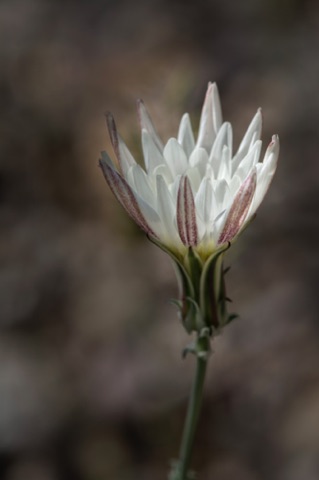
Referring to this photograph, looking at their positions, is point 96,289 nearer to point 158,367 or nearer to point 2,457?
point 158,367

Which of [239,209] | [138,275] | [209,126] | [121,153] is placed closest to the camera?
[239,209]

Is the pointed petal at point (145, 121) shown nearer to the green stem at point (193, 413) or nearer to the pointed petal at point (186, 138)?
the pointed petal at point (186, 138)

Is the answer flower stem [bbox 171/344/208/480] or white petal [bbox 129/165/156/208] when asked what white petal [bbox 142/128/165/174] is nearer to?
white petal [bbox 129/165/156/208]

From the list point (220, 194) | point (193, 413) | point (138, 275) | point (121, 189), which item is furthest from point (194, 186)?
point (138, 275)

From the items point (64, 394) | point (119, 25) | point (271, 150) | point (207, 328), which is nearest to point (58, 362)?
point (64, 394)

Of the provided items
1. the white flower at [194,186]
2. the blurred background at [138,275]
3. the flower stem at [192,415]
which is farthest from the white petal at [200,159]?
the blurred background at [138,275]

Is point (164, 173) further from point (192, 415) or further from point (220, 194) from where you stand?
point (192, 415)

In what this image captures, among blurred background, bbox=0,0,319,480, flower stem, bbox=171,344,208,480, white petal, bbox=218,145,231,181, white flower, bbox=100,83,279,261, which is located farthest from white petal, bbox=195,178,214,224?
blurred background, bbox=0,0,319,480
